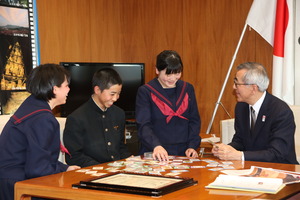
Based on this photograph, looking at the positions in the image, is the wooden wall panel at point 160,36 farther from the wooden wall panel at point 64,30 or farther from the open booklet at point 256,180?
the open booklet at point 256,180

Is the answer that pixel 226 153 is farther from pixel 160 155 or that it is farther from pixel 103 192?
pixel 103 192

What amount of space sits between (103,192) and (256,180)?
0.83 metres

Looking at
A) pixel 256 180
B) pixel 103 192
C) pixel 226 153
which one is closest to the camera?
pixel 103 192

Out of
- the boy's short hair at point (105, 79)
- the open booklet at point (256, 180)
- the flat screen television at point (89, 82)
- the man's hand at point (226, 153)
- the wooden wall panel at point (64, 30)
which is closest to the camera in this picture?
the open booklet at point (256, 180)

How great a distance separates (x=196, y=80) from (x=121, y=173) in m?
4.26

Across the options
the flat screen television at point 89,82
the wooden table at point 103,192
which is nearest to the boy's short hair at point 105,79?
the wooden table at point 103,192

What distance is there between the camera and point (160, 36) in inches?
282

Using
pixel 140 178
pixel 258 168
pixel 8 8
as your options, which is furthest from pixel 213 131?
pixel 140 178

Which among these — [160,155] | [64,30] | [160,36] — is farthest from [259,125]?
[160,36]

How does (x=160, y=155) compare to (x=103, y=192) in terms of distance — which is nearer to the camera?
(x=103, y=192)

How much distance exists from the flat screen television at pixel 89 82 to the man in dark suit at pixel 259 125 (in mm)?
2932

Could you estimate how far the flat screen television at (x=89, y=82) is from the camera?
6.16m

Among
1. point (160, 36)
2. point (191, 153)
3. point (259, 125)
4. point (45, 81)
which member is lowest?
point (191, 153)

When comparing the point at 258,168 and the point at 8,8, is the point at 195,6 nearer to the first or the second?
the point at 8,8
